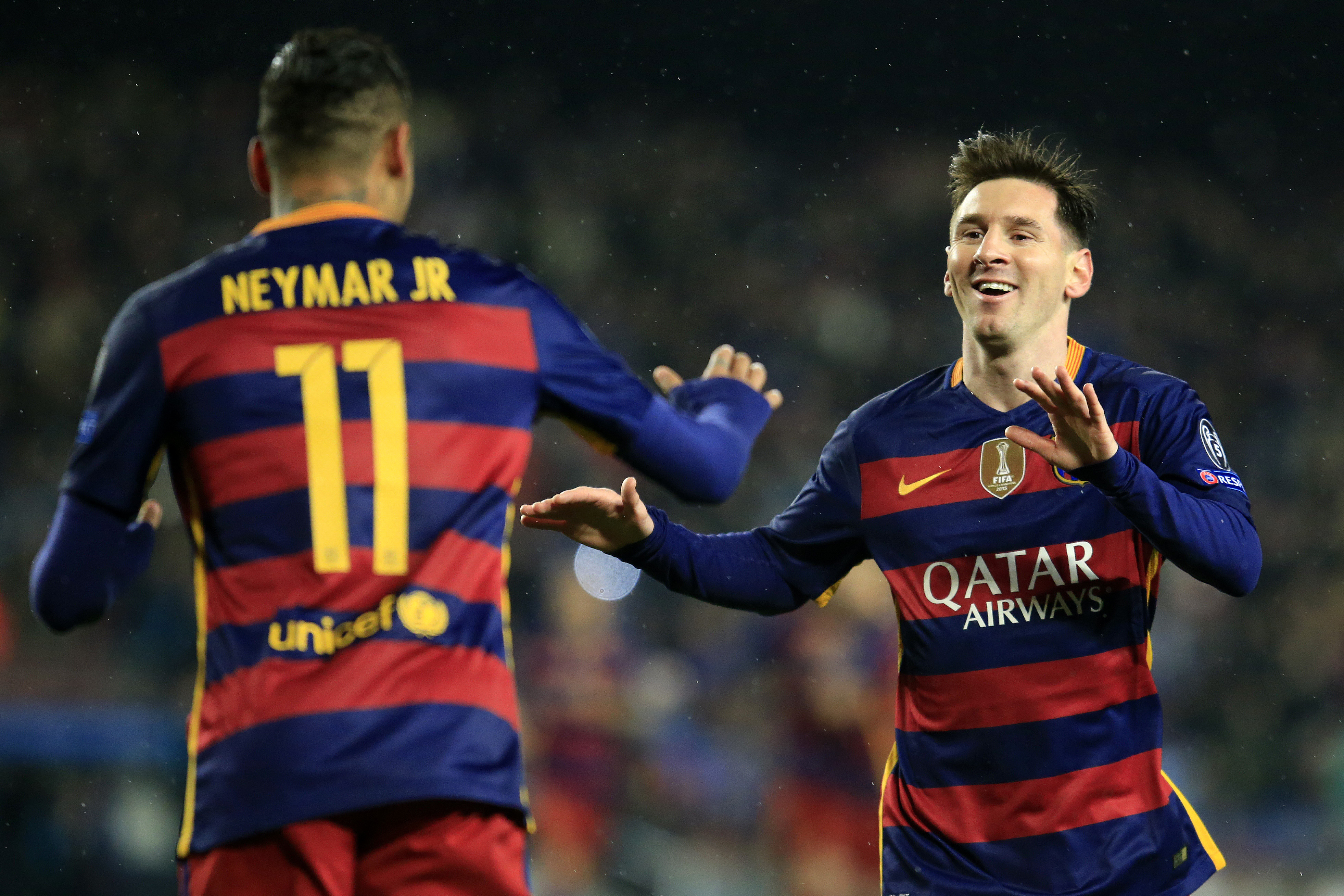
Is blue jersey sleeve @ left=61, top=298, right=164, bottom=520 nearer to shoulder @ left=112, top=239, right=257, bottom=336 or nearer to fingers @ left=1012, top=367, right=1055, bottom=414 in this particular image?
shoulder @ left=112, top=239, right=257, bottom=336

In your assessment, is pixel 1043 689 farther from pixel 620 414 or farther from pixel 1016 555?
pixel 620 414

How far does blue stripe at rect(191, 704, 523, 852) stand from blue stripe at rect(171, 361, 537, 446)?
416 millimetres

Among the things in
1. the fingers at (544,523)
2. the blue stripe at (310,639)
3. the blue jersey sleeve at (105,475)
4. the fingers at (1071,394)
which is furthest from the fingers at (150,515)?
the fingers at (1071,394)

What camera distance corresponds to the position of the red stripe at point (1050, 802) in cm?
291

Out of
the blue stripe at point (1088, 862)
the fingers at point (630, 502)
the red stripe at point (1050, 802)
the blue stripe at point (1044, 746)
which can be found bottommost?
the blue stripe at point (1088, 862)

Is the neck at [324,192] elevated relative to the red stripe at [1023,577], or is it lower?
elevated

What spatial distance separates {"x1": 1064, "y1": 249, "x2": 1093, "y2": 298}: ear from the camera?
3369mm

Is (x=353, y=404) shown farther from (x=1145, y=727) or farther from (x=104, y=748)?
(x=104, y=748)

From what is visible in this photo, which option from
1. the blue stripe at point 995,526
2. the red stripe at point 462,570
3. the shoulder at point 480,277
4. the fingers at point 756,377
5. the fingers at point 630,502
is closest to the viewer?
the red stripe at point 462,570

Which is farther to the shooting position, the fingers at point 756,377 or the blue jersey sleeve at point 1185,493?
the blue jersey sleeve at point 1185,493

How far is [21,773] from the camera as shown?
6.46 metres

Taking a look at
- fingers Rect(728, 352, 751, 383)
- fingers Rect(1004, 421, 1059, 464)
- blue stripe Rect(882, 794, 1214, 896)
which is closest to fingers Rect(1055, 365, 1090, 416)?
fingers Rect(1004, 421, 1059, 464)

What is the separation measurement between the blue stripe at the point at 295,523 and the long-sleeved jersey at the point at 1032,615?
3.88 ft

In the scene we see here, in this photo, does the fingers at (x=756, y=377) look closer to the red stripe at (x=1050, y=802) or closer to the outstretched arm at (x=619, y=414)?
the outstretched arm at (x=619, y=414)
